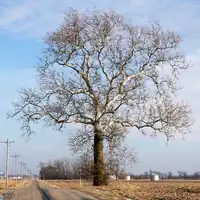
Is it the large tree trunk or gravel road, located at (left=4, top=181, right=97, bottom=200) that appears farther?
the large tree trunk

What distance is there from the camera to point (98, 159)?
107 feet

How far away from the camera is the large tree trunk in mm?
32594

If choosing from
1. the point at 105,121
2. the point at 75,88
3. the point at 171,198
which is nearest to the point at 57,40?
the point at 75,88

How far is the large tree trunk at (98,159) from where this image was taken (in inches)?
1283

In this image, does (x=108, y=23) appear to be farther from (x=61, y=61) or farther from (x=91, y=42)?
(x=61, y=61)

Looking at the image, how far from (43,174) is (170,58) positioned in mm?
163284

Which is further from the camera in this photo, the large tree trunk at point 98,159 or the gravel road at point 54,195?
the large tree trunk at point 98,159

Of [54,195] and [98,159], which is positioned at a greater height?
[98,159]

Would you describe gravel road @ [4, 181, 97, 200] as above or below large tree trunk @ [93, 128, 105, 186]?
below

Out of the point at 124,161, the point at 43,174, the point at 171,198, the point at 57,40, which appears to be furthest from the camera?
the point at 43,174

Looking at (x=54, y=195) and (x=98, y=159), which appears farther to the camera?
(x=98, y=159)

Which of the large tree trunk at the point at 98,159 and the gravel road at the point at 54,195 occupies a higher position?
the large tree trunk at the point at 98,159

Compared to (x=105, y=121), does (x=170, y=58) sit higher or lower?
→ higher

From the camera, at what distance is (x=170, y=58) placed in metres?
A: 33.7
